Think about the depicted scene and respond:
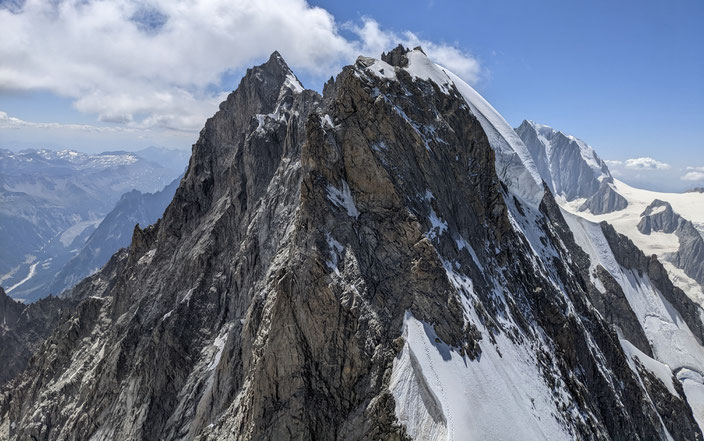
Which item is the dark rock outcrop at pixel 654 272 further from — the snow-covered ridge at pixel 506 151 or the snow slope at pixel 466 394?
the snow slope at pixel 466 394

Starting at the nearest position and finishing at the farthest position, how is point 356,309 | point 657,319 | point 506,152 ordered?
1. point 356,309
2. point 506,152
3. point 657,319

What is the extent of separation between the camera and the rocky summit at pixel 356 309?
1125 inches

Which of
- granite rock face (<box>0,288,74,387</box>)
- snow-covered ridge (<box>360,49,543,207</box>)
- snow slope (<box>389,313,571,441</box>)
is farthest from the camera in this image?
granite rock face (<box>0,288,74,387</box>)

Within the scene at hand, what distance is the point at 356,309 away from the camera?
2959 cm

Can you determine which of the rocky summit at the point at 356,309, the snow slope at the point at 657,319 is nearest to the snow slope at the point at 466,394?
the rocky summit at the point at 356,309

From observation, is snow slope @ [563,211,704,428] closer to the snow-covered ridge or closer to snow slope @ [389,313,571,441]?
the snow-covered ridge

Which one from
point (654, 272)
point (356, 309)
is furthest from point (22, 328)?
point (654, 272)

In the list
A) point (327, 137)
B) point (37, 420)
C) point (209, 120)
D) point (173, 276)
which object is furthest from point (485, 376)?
point (209, 120)

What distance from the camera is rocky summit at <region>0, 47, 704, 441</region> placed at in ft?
93.8

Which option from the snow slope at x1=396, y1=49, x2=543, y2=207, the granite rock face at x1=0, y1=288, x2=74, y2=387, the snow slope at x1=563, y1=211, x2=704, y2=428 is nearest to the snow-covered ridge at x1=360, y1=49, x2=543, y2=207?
the snow slope at x1=396, y1=49, x2=543, y2=207

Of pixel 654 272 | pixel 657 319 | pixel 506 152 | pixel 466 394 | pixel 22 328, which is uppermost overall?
pixel 506 152

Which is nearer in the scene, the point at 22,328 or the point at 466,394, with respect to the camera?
the point at 466,394

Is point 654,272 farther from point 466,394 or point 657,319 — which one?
point 466,394

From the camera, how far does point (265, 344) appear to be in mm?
29875
